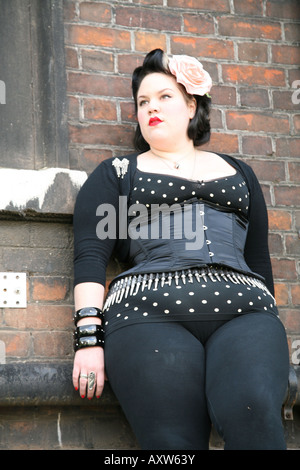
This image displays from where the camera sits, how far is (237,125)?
354 cm

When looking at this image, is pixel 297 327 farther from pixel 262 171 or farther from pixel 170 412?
pixel 170 412

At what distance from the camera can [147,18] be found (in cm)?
355

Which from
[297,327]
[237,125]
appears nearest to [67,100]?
[237,125]

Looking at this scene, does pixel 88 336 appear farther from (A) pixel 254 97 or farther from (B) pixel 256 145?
(A) pixel 254 97

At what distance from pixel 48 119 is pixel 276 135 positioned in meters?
1.08

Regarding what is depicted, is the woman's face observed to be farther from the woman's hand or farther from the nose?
the woman's hand

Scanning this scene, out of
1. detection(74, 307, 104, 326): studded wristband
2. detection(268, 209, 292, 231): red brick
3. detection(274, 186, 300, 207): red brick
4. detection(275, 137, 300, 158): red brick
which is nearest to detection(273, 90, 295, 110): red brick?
detection(275, 137, 300, 158): red brick

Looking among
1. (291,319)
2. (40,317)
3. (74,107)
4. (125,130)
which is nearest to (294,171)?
(291,319)

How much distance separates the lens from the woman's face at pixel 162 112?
3012 mm

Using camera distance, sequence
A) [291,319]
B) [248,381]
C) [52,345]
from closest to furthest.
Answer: [248,381] → [52,345] → [291,319]

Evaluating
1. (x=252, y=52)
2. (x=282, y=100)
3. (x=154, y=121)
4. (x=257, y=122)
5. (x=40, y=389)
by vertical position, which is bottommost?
(x=40, y=389)

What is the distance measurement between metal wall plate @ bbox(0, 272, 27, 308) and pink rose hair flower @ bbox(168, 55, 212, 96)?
101 centimetres

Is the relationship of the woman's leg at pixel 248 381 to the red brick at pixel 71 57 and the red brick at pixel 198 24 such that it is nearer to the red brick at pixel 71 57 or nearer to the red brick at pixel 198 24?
the red brick at pixel 71 57

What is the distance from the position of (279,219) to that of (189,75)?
817mm
